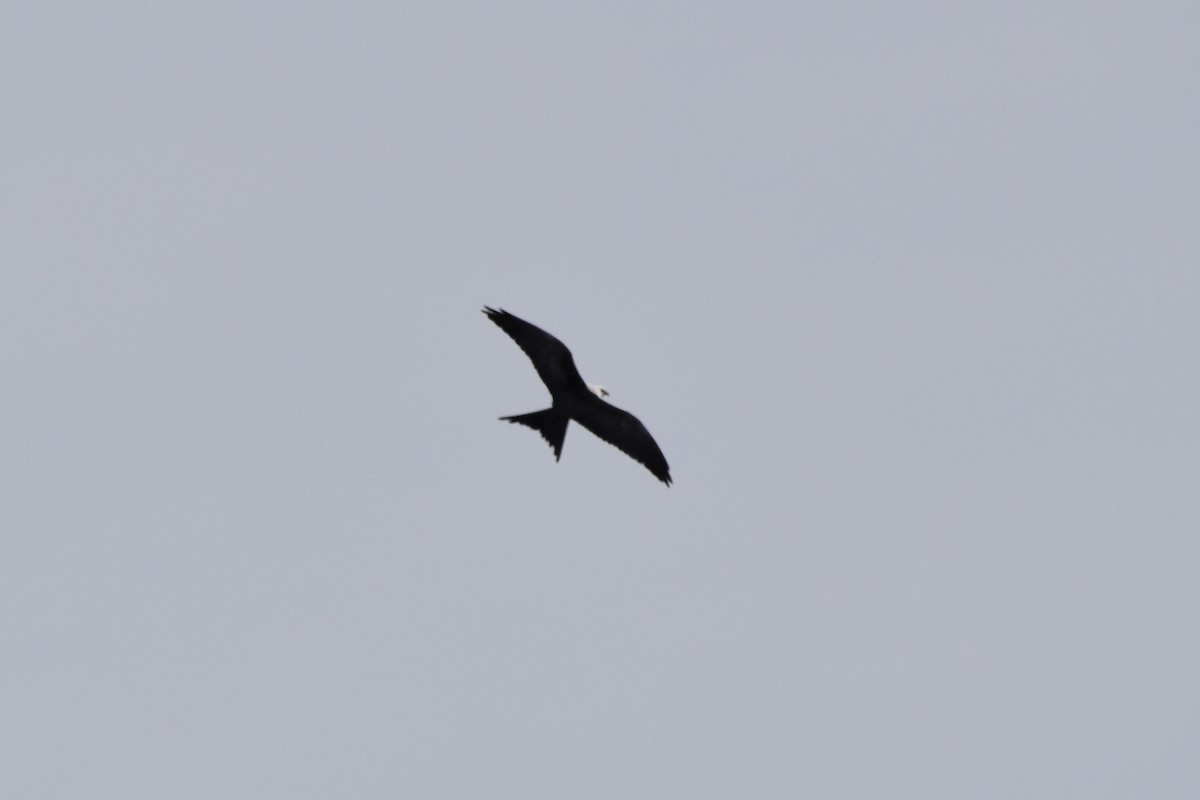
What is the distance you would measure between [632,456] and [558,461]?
7.31ft

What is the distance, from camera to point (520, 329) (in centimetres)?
3212

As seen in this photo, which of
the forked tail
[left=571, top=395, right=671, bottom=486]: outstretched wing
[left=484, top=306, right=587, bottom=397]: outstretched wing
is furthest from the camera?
[left=571, top=395, right=671, bottom=486]: outstretched wing

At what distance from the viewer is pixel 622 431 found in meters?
33.5

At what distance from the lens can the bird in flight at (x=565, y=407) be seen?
32031 mm

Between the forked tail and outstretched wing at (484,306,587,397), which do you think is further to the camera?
the forked tail

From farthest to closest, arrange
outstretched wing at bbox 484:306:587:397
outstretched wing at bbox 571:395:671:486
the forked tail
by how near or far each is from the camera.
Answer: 1. outstretched wing at bbox 571:395:671:486
2. the forked tail
3. outstretched wing at bbox 484:306:587:397

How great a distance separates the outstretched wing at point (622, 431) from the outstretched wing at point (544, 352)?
54 centimetres

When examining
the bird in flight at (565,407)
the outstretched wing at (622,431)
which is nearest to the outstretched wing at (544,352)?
the bird in flight at (565,407)

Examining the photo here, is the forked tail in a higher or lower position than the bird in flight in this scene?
lower

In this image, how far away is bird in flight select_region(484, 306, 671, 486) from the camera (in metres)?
32.0

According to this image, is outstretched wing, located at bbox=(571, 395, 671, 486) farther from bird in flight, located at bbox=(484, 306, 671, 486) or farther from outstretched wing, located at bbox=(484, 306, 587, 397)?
outstretched wing, located at bbox=(484, 306, 587, 397)

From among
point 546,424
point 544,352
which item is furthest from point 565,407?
point 544,352

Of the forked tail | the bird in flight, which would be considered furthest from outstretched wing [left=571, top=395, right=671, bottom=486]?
the forked tail

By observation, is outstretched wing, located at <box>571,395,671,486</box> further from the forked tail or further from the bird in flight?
the forked tail
